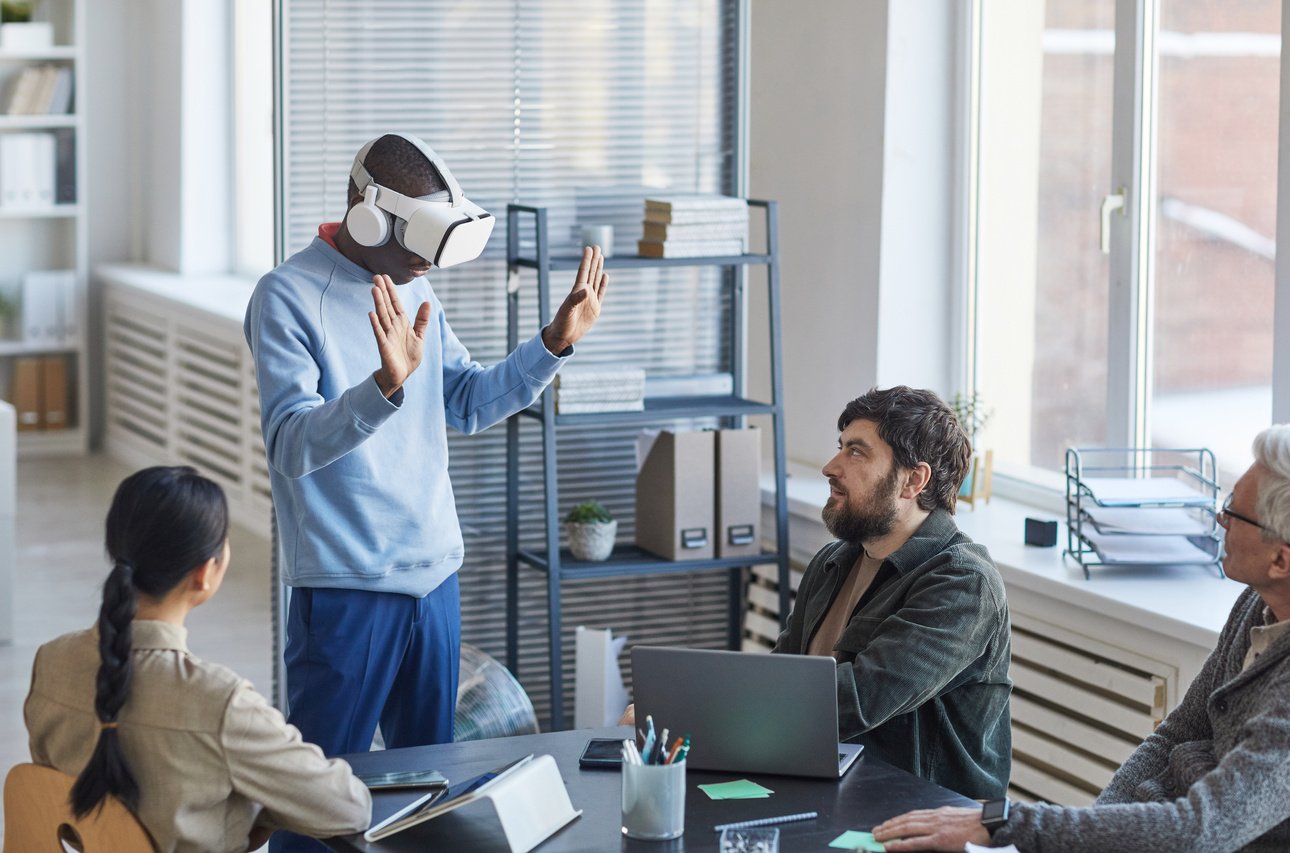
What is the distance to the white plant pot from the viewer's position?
13.7ft

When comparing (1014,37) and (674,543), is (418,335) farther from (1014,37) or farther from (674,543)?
(1014,37)

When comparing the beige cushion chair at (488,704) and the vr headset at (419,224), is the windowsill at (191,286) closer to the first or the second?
the beige cushion chair at (488,704)

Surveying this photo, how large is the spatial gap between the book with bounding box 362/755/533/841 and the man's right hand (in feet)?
2.06

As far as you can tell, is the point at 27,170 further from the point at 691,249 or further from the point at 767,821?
the point at 767,821

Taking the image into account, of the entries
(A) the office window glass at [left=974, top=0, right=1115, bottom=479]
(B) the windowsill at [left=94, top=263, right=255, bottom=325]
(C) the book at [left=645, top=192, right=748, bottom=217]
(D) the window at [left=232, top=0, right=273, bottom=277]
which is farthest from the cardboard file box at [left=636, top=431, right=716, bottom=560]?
(D) the window at [left=232, top=0, right=273, bottom=277]

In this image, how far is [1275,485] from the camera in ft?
7.41

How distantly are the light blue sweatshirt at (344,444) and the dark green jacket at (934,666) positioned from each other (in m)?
0.77

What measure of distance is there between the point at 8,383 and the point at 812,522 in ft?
19.0

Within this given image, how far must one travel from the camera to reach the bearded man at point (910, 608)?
8.32 ft

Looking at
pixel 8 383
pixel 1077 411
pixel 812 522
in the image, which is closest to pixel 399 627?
pixel 812 522

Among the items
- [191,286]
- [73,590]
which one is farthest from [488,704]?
[191,286]

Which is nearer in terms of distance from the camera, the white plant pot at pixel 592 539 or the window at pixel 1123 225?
the window at pixel 1123 225

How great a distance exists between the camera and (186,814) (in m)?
1.97

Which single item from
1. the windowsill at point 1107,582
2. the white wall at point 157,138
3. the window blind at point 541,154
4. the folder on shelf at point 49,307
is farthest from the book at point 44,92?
the windowsill at point 1107,582
